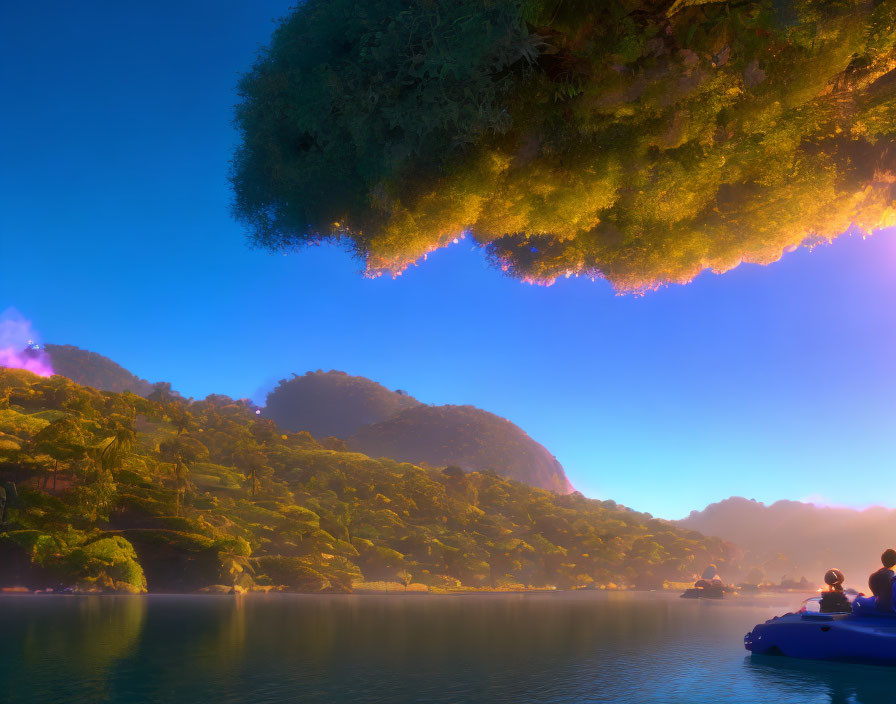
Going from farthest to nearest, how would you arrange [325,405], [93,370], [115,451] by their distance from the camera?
1. [325,405]
2. [93,370]
3. [115,451]

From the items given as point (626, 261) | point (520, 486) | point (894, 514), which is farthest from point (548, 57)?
point (894, 514)

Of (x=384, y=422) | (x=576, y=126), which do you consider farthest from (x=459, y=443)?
(x=576, y=126)

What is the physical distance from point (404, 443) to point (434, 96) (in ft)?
498

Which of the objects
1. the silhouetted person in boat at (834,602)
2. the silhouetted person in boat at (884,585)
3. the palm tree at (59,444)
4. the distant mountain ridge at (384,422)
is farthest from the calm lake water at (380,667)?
the distant mountain ridge at (384,422)

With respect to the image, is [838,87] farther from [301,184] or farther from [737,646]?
[737,646]

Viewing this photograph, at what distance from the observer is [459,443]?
16238 cm

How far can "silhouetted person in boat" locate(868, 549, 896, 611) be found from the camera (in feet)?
37.8

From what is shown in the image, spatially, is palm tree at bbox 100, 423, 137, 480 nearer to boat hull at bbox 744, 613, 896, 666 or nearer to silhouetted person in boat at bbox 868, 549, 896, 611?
boat hull at bbox 744, 613, 896, 666

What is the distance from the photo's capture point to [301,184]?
696 cm

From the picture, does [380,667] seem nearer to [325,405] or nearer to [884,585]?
[884,585]

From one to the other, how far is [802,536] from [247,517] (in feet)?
515

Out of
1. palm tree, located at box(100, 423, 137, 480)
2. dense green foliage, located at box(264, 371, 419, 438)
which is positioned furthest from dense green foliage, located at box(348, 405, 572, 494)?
palm tree, located at box(100, 423, 137, 480)

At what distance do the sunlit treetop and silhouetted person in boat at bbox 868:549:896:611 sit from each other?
8.01m

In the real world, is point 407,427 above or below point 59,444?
above
